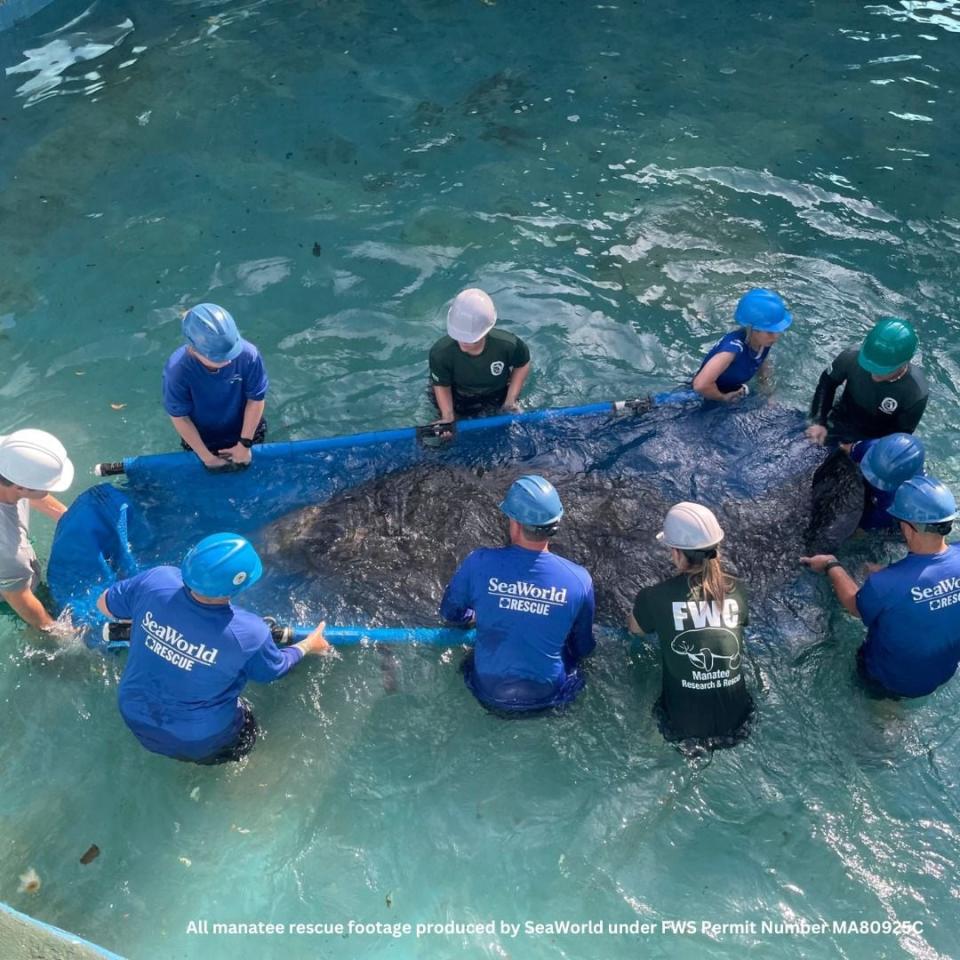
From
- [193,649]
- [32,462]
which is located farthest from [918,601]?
[32,462]

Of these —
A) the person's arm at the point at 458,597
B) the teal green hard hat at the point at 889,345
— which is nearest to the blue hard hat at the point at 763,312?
the teal green hard hat at the point at 889,345

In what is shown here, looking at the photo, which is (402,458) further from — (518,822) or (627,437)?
(518,822)

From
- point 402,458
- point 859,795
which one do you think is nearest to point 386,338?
point 402,458

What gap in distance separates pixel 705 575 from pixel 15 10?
13078 mm

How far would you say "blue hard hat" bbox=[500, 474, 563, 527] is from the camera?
15.6 ft

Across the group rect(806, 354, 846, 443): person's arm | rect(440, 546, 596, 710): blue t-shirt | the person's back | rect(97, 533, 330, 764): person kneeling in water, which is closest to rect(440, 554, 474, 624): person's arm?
rect(440, 546, 596, 710): blue t-shirt

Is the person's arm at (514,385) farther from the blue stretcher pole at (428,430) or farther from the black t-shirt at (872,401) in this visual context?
the black t-shirt at (872,401)

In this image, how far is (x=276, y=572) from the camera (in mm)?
5961

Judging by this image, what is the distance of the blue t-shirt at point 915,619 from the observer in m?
4.85

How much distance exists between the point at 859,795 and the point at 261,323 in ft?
21.2

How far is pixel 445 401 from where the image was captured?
22.0ft

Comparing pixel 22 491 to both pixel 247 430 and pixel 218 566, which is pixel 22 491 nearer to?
pixel 247 430

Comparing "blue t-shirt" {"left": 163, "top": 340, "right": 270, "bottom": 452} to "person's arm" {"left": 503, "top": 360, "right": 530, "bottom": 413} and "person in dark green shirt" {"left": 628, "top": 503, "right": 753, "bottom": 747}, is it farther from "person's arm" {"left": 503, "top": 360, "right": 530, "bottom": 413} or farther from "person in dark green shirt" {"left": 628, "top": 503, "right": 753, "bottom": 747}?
"person in dark green shirt" {"left": 628, "top": 503, "right": 753, "bottom": 747}

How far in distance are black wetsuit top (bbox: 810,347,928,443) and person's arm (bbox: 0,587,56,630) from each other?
19.7 feet
